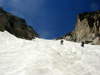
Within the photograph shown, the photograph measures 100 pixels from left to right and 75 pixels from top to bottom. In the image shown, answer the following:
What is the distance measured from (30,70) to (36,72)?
42cm

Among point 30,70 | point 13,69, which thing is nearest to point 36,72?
point 30,70

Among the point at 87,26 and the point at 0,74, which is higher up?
the point at 87,26

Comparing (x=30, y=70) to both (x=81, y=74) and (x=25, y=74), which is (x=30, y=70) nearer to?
(x=25, y=74)

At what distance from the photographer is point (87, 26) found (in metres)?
46.6

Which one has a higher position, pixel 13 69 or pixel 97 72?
pixel 13 69

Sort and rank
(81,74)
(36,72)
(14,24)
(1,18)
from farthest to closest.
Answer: (14,24) < (1,18) < (81,74) < (36,72)

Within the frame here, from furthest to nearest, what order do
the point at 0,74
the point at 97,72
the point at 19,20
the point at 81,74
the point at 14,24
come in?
the point at 19,20 → the point at 14,24 → the point at 97,72 → the point at 81,74 → the point at 0,74

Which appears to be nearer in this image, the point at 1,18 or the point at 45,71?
the point at 45,71

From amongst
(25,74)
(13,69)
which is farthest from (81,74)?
(13,69)

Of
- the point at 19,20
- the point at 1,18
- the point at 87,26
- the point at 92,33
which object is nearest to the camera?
the point at 1,18

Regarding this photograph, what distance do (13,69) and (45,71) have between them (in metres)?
2.02

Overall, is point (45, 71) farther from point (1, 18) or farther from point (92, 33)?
point (92, 33)

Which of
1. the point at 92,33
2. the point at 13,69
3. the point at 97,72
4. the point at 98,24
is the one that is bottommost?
the point at 97,72

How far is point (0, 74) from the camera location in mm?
5902
